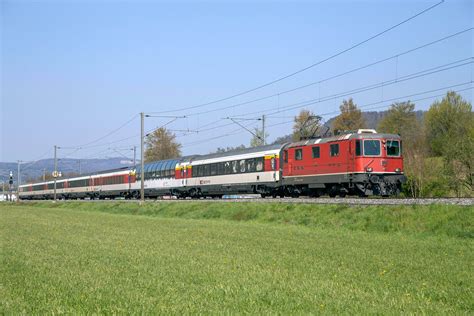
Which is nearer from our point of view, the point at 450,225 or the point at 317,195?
the point at 450,225

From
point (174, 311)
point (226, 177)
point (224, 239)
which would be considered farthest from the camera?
point (226, 177)

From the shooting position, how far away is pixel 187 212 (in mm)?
39781

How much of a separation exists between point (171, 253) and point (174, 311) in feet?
24.0

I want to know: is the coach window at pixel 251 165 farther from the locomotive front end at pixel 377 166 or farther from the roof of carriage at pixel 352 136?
the locomotive front end at pixel 377 166

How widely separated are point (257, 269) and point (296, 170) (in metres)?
25.0

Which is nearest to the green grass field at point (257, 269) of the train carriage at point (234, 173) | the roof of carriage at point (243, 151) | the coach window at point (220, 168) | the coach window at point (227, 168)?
the train carriage at point (234, 173)

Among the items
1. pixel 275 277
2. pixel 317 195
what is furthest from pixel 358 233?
pixel 317 195

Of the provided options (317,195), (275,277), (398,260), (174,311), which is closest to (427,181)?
(317,195)

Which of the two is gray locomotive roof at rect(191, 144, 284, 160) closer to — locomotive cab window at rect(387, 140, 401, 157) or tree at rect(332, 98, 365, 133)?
locomotive cab window at rect(387, 140, 401, 157)

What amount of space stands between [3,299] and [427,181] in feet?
101

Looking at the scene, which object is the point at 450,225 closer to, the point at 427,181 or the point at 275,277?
the point at 275,277

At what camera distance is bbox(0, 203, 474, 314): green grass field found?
27.9 feet

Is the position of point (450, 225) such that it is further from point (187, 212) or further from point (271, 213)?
point (187, 212)

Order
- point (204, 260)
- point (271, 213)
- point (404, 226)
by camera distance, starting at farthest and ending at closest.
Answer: point (271, 213) < point (404, 226) < point (204, 260)
